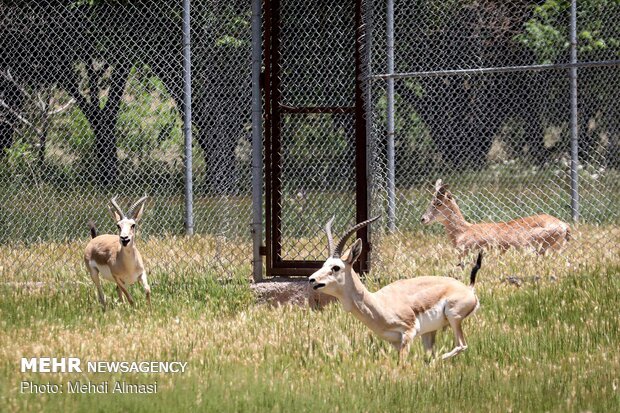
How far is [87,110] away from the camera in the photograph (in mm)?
14992

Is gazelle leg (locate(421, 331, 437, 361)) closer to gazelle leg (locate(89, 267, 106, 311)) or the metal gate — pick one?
the metal gate

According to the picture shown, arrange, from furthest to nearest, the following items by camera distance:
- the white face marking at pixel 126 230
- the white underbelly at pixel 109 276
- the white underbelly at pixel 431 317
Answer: the white underbelly at pixel 109 276, the white face marking at pixel 126 230, the white underbelly at pixel 431 317

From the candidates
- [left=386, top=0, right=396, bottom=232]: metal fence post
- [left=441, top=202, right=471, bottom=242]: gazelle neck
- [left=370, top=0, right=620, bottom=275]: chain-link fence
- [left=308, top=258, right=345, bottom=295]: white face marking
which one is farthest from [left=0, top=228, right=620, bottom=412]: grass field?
[left=370, top=0, right=620, bottom=275]: chain-link fence

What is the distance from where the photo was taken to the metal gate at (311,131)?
9.61 meters

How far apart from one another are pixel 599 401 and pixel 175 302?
461 centimetres

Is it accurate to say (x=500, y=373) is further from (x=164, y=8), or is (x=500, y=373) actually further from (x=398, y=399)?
(x=164, y=8)

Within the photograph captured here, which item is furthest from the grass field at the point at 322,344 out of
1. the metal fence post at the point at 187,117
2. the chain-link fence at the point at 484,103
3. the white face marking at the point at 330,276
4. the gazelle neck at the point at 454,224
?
the chain-link fence at the point at 484,103

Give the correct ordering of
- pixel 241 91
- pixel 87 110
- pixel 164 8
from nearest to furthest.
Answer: pixel 241 91, pixel 164 8, pixel 87 110

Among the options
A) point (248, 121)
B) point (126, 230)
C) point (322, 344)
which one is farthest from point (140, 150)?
point (322, 344)

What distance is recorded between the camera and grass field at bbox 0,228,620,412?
6145 millimetres

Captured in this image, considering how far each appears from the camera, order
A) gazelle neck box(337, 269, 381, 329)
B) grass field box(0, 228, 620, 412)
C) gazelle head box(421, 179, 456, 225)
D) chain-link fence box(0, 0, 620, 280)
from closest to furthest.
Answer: grass field box(0, 228, 620, 412) → gazelle neck box(337, 269, 381, 329) → chain-link fence box(0, 0, 620, 280) → gazelle head box(421, 179, 456, 225)

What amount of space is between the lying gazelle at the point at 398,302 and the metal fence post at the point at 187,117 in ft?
14.1

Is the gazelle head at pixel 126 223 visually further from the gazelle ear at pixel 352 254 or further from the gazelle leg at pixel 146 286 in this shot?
the gazelle ear at pixel 352 254

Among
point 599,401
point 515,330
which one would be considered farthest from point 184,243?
point 599,401
